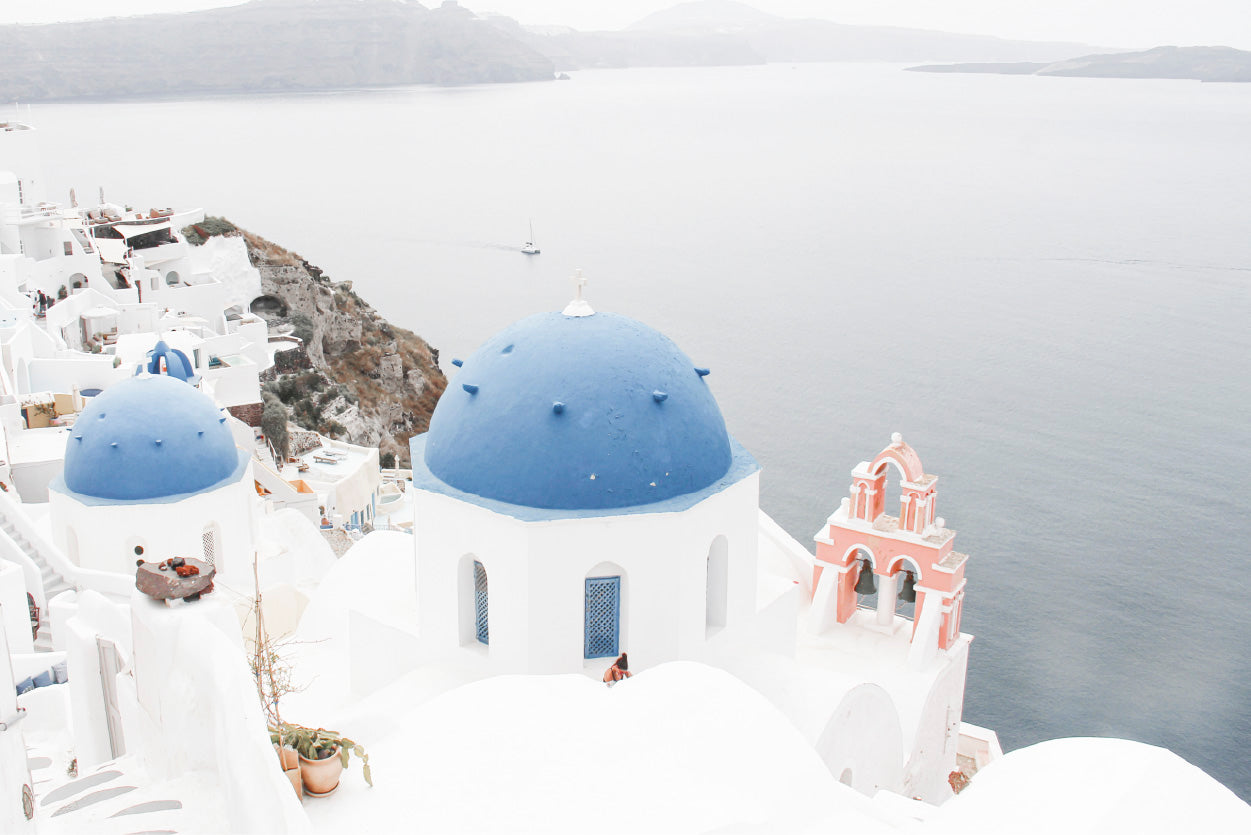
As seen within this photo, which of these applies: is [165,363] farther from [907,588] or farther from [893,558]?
[907,588]

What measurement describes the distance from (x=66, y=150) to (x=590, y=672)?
12758cm

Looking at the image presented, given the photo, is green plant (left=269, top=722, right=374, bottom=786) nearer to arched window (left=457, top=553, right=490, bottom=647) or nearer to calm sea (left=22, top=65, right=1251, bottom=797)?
arched window (left=457, top=553, right=490, bottom=647)

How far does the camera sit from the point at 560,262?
238 ft

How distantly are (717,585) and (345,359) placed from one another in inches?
1560

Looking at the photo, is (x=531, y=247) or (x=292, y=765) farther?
(x=531, y=247)

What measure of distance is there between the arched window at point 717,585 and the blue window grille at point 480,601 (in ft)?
7.83

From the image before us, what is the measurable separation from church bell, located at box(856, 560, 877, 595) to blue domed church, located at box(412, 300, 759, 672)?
4496 mm

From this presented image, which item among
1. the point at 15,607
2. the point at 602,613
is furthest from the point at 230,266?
the point at 602,613

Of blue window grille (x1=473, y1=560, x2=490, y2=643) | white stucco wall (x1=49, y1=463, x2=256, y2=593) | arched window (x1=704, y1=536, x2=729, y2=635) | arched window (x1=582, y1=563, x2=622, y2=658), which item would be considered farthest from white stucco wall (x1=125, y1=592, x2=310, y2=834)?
white stucco wall (x1=49, y1=463, x2=256, y2=593)

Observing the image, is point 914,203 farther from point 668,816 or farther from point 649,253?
point 668,816

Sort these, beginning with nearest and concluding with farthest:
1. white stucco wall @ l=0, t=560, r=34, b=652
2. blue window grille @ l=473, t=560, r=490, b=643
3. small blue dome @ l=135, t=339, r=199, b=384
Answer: blue window grille @ l=473, t=560, r=490, b=643
white stucco wall @ l=0, t=560, r=34, b=652
small blue dome @ l=135, t=339, r=199, b=384

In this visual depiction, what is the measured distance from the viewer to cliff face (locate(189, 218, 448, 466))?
42.2 metres

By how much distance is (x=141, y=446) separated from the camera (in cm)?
1517

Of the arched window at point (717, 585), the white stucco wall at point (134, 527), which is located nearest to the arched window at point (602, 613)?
the arched window at point (717, 585)
